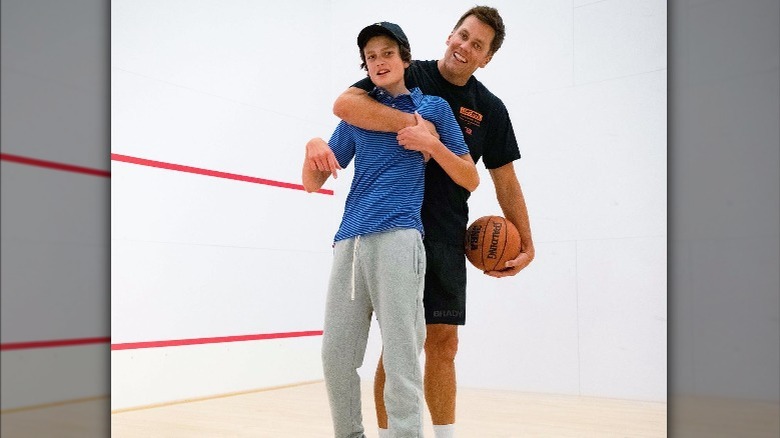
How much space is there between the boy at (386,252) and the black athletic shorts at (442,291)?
9.5 inches

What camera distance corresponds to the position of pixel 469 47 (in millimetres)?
2312

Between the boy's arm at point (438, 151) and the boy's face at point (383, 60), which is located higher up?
the boy's face at point (383, 60)

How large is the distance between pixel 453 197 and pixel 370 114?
0.45 metres

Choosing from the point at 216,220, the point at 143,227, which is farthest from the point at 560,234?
the point at 143,227

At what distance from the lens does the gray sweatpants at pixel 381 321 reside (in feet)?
5.97

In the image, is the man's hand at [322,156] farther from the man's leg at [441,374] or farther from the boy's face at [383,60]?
the man's leg at [441,374]

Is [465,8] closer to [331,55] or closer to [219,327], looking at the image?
[331,55]

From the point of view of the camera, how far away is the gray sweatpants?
1820 millimetres

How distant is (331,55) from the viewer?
5.31m

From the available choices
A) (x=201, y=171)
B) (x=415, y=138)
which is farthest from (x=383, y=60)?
(x=201, y=171)

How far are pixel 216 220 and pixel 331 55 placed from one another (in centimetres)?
161
